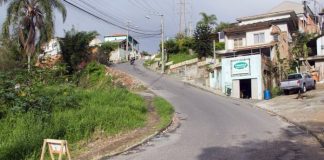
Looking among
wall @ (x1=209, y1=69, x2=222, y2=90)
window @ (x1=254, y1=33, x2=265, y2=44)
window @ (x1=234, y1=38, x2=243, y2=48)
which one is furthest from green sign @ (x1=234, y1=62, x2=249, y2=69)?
window @ (x1=234, y1=38, x2=243, y2=48)

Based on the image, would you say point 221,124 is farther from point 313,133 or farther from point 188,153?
point 188,153

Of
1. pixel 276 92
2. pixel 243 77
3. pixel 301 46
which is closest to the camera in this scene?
pixel 276 92

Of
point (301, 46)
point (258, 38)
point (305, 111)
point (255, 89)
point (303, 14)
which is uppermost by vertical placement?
point (303, 14)

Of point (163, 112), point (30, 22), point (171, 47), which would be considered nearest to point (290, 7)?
point (171, 47)

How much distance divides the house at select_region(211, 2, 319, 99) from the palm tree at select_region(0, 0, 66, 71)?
16.5 metres

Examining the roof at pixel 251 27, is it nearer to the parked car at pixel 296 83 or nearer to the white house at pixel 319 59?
the white house at pixel 319 59

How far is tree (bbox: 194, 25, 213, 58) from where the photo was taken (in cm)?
6116

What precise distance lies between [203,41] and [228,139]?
43970mm

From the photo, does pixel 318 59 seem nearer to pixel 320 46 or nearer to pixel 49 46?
pixel 320 46

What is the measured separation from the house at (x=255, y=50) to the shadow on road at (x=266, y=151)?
26015 mm

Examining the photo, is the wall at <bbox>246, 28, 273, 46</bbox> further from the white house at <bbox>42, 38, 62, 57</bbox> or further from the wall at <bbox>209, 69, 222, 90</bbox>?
the white house at <bbox>42, 38, 62, 57</bbox>

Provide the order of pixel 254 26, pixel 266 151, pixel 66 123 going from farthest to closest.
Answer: pixel 254 26 < pixel 66 123 < pixel 266 151

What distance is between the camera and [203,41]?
61.9 metres

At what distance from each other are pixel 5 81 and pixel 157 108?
10206mm
